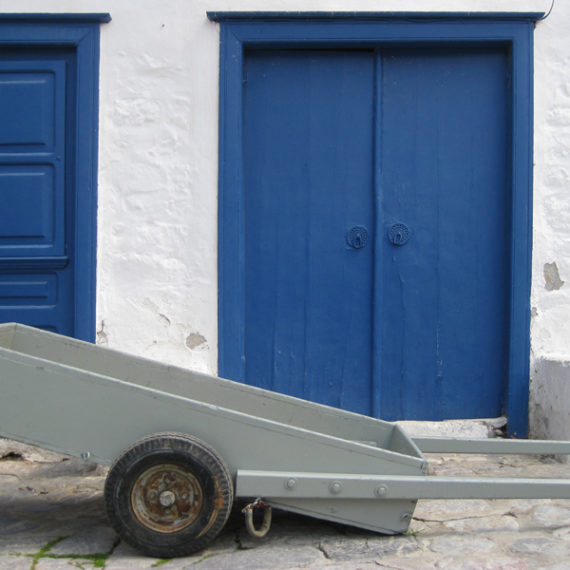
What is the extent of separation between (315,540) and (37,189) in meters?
2.79

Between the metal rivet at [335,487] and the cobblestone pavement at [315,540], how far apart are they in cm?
26

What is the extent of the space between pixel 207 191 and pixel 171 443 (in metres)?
2.16

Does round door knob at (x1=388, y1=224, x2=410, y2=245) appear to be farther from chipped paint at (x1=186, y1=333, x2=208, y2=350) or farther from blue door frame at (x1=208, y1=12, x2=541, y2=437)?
chipped paint at (x1=186, y1=333, x2=208, y2=350)

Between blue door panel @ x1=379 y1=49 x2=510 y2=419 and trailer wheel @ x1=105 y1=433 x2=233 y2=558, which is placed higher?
blue door panel @ x1=379 y1=49 x2=510 y2=419

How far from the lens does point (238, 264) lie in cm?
458

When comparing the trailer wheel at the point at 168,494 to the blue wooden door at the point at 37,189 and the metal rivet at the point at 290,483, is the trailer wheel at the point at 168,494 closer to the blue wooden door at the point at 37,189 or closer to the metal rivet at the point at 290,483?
the metal rivet at the point at 290,483

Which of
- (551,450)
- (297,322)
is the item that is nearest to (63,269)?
(297,322)

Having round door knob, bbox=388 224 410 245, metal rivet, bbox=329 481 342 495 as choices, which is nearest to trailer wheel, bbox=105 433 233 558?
metal rivet, bbox=329 481 342 495

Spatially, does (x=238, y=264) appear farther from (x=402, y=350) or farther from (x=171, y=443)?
(x=171, y=443)

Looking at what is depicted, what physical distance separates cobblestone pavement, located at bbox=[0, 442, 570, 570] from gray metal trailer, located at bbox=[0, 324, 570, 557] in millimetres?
108

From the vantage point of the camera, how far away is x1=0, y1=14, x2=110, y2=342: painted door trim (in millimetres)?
4512

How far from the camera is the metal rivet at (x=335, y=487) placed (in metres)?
2.82

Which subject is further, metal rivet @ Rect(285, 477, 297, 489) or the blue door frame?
the blue door frame

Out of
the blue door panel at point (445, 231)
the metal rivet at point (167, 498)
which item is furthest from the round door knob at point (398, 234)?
the metal rivet at point (167, 498)
